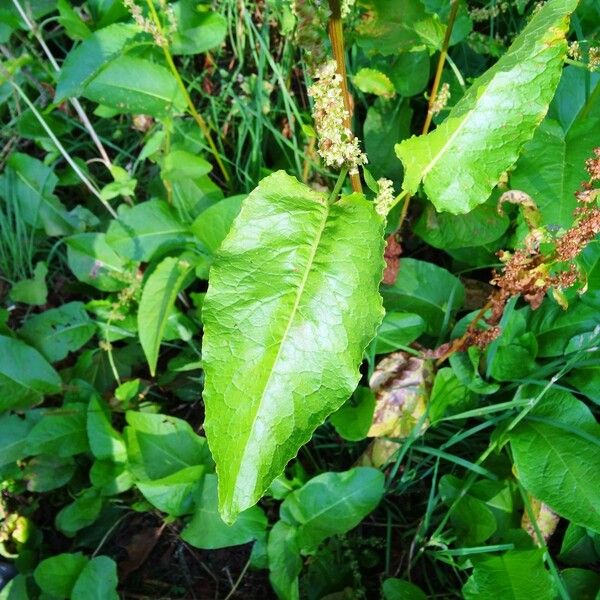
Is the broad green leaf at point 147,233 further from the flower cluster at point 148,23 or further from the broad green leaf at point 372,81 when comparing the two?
the broad green leaf at point 372,81

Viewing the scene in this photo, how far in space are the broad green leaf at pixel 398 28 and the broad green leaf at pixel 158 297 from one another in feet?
2.69

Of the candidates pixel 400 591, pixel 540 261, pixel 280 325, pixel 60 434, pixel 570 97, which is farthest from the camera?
pixel 60 434

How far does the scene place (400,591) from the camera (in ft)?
4.70

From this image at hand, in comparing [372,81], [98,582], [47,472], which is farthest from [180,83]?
[98,582]

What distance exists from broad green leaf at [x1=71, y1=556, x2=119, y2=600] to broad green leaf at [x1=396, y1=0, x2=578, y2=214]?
4.16 feet

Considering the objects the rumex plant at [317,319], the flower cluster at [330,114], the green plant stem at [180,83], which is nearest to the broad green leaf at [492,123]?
the rumex plant at [317,319]

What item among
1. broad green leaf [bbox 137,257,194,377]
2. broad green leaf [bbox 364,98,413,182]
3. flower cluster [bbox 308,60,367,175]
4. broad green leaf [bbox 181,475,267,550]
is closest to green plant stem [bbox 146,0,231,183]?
broad green leaf [bbox 137,257,194,377]

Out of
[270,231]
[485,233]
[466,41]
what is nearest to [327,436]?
[485,233]

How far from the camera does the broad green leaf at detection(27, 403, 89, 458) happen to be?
1753 millimetres

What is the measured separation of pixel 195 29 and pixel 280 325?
1291mm

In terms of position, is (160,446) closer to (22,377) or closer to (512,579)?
(22,377)

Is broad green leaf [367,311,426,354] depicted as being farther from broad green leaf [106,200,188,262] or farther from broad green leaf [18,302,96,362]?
broad green leaf [18,302,96,362]

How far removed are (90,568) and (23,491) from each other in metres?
0.46

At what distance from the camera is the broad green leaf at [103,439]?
1.71 m
